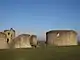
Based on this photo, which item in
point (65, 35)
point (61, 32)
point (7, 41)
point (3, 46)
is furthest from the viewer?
point (65, 35)

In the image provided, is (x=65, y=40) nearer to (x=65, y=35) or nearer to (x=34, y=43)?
(x=65, y=35)

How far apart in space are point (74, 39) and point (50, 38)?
1.60 metres

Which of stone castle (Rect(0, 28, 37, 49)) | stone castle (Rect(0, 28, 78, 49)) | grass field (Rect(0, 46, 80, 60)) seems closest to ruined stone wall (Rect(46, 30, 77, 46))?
→ stone castle (Rect(0, 28, 78, 49))

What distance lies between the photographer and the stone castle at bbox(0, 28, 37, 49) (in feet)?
33.3

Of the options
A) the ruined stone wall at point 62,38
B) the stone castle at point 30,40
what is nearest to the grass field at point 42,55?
the stone castle at point 30,40

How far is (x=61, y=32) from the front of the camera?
1147 centimetres

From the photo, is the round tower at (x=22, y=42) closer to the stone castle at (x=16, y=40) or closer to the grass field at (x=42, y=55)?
the stone castle at (x=16, y=40)

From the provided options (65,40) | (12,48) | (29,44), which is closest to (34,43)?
(29,44)

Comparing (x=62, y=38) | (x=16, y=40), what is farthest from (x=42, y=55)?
(x=62, y=38)

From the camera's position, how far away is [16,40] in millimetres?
10492

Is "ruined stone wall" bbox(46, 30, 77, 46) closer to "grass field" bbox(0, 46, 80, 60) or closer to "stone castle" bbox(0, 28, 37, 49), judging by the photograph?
"stone castle" bbox(0, 28, 37, 49)

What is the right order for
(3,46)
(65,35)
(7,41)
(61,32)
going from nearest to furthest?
1. (3,46)
2. (7,41)
3. (61,32)
4. (65,35)

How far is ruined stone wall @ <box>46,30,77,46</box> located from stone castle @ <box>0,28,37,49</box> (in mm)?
1266

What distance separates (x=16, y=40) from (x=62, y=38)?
3298 mm
